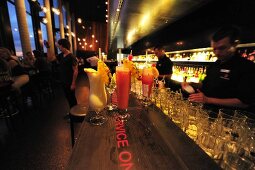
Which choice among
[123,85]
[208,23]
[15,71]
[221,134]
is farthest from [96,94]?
[15,71]

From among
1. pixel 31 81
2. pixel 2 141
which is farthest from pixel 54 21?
pixel 2 141

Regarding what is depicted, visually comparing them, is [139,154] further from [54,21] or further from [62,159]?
[54,21]

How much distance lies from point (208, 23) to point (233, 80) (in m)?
2.04

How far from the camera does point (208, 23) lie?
10.0 feet

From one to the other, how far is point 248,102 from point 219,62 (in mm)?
581

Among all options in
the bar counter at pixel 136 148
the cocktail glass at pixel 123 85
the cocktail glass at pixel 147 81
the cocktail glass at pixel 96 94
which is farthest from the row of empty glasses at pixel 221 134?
the cocktail glass at pixel 96 94

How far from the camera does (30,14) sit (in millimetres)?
7070

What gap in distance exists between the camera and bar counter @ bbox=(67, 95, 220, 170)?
575 mm

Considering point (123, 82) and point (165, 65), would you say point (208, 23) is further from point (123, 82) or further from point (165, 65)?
point (123, 82)

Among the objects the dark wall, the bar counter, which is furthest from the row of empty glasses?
the dark wall

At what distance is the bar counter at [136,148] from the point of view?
22.6 inches

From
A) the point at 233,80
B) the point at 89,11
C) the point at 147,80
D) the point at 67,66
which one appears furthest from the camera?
the point at 89,11

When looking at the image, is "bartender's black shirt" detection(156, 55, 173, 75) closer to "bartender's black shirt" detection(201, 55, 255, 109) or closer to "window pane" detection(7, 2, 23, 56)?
"bartender's black shirt" detection(201, 55, 255, 109)

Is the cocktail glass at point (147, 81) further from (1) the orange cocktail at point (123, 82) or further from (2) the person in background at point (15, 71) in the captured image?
(2) the person in background at point (15, 71)
